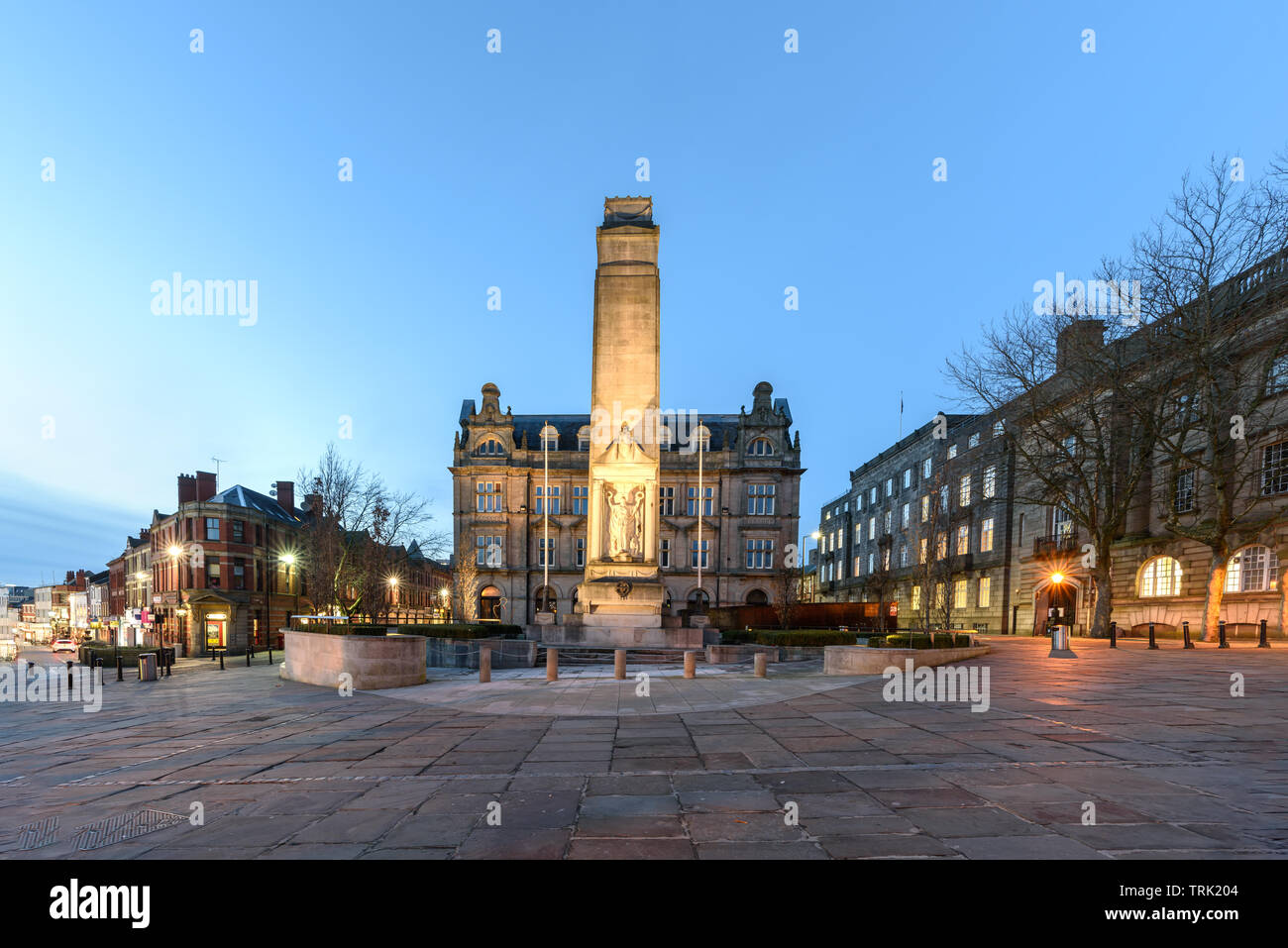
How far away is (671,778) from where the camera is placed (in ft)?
23.6

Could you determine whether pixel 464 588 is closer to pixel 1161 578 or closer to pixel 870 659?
pixel 870 659

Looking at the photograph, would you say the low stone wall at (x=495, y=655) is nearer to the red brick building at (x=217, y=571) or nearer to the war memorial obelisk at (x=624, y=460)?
the war memorial obelisk at (x=624, y=460)

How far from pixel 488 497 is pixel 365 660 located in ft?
125

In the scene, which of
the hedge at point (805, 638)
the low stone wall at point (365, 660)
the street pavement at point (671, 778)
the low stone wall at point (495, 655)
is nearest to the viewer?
the street pavement at point (671, 778)

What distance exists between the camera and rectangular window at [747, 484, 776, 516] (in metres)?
53.1

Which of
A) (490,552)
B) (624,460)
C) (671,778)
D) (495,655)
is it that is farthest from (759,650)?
(490,552)

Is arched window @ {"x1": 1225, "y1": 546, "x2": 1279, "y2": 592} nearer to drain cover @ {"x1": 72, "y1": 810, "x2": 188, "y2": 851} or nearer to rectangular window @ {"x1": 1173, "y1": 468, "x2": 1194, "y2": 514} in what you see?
rectangular window @ {"x1": 1173, "y1": 468, "x2": 1194, "y2": 514}

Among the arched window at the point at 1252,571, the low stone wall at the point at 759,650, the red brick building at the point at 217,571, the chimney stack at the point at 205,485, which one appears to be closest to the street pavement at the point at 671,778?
the low stone wall at the point at 759,650

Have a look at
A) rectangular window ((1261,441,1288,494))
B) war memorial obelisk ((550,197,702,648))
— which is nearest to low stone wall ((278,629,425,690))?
war memorial obelisk ((550,197,702,648))

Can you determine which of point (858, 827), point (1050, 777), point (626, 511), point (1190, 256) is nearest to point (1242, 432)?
point (1190, 256)

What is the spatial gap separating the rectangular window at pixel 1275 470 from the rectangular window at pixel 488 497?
161 feet

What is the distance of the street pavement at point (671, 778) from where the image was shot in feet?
16.8

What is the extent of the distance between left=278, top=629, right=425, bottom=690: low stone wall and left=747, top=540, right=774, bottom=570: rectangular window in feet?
127
